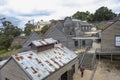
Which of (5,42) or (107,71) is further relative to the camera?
(5,42)

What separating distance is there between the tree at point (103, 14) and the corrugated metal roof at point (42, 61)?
241ft

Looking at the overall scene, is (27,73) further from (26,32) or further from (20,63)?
(26,32)

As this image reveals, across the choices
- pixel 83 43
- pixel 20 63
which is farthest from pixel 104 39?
pixel 20 63

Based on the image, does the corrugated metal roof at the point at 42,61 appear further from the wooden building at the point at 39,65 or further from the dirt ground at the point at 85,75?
the dirt ground at the point at 85,75

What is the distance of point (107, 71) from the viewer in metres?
29.8

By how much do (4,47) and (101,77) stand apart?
4294cm

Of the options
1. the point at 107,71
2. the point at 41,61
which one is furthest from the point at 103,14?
the point at 41,61

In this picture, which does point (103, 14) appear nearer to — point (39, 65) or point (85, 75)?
point (85, 75)

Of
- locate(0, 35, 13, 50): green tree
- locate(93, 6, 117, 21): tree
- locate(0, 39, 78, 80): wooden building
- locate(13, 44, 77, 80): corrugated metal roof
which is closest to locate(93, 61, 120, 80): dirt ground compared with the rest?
locate(0, 39, 78, 80): wooden building

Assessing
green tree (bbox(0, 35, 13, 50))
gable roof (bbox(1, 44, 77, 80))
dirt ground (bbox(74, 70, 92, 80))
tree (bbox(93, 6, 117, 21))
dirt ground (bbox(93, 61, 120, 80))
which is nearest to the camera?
gable roof (bbox(1, 44, 77, 80))

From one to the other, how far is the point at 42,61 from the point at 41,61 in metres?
0.15

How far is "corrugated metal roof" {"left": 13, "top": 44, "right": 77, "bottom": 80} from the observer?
59.6 feet

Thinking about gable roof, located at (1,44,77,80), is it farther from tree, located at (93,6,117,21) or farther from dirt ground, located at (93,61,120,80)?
tree, located at (93,6,117,21)

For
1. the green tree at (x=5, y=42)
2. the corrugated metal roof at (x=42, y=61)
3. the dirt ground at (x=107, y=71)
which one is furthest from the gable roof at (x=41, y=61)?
the green tree at (x=5, y=42)
